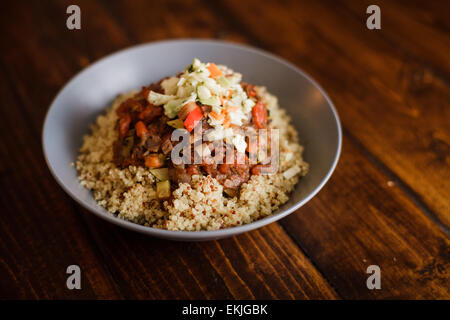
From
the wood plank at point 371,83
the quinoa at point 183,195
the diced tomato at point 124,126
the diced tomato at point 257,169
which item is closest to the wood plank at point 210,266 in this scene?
the quinoa at point 183,195

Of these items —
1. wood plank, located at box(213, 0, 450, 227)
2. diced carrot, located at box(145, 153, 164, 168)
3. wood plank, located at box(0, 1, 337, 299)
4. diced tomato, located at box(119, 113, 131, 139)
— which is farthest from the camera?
wood plank, located at box(213, 0, 450, 227)

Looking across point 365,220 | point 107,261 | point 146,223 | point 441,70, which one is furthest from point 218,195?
point 441,70

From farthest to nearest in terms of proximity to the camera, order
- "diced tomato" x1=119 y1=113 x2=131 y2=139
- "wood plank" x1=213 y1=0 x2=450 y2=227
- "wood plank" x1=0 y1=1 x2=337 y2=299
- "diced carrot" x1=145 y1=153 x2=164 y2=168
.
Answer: "wood plank" x1=213 y1=0 x2=450 y2=227, "diced tomato" x1=119 y1=113 x2=131 y2=139, "diced carrot" x1=145 y1=153 x2=164 y2=168, "wood plank" x1=0 y1=1 x2=337 y2=299

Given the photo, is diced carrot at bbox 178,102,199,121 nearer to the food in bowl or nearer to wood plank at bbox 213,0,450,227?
the food in bowl

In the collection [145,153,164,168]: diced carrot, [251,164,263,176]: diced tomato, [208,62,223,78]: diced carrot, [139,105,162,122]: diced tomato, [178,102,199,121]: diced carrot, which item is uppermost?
[208,62,223,78]: diced carrot

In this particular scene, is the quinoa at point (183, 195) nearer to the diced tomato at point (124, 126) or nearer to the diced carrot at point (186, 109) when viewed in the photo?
the diced tomato at point (124, 126)

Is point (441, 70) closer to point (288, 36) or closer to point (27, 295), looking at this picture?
point (288, 36)

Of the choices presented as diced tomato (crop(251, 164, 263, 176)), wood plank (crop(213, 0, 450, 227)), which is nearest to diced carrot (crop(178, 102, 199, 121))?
diced tomato (crop(251, 164, 263, 176))

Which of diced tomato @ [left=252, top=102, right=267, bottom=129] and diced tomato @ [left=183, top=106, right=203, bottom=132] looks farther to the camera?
diced tomato @ [left=252, top=102, right=267, bottom=129]
